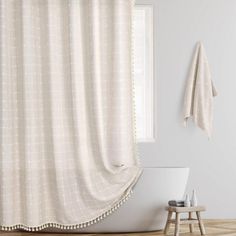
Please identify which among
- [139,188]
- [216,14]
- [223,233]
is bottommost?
[223,233]

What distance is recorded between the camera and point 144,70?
6.22 meters

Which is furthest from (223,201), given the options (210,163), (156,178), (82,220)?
(82,220)

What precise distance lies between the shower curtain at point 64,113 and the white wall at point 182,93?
72cm

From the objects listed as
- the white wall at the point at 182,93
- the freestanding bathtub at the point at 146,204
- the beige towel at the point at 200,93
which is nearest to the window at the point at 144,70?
the white wall at the point at 182,93

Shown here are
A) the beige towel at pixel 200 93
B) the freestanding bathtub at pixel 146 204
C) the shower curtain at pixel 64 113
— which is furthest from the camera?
the beige towel at pixel 200 93

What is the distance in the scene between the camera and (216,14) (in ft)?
20.6

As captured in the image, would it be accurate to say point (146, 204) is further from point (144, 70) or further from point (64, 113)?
point (144, 70)

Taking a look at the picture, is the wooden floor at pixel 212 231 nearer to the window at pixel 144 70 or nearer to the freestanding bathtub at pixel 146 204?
the freestanding bathtub at pixel 146 204

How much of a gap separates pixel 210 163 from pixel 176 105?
0.61 meters

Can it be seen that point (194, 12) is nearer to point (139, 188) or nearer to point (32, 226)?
point (139, 188)

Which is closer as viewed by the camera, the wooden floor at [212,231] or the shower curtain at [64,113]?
the shower curtain at [64,113]

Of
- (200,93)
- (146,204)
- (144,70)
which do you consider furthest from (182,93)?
(146,204)

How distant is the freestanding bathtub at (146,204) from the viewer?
5328mm

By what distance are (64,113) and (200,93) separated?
1442 millimetres
